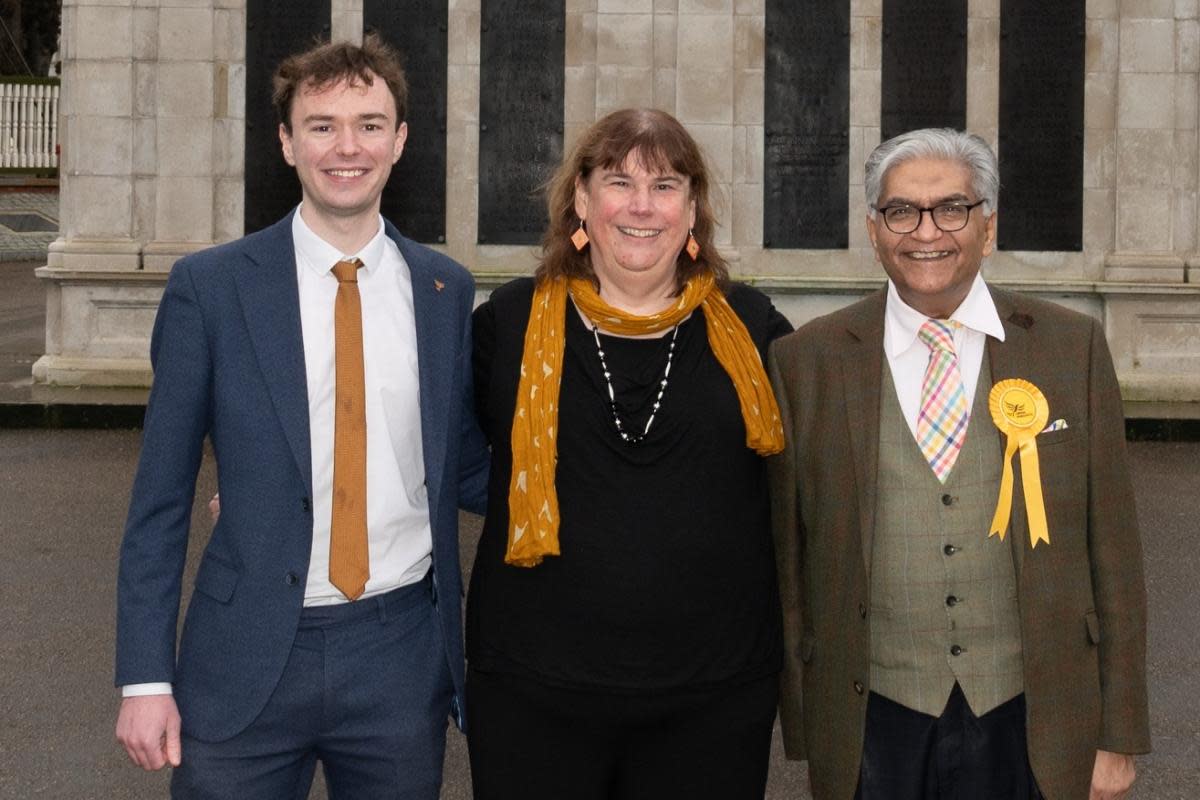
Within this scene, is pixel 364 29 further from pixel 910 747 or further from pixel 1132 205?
pixel 910 747

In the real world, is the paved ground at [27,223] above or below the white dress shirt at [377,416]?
above

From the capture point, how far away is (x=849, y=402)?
3453 millimetres

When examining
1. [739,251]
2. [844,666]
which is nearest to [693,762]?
[844,666]

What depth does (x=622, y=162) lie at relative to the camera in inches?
137

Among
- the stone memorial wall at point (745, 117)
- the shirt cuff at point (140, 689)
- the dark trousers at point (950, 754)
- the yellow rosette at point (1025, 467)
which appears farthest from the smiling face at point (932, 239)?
the stone memorial wall at point (745, 117)

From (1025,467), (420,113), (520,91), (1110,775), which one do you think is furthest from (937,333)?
(420,113)

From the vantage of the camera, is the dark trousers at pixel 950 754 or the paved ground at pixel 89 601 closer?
the dark trousers at pixel 950 754

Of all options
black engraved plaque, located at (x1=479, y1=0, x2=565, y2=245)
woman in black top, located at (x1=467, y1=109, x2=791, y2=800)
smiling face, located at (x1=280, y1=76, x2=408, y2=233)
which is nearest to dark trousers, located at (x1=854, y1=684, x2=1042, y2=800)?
woman in black top, located at (x1=467, y1=109, x2=791, y2=800)

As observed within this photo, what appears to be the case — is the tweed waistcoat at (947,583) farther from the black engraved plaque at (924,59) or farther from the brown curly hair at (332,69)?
the black engraved plaque at (924,59)

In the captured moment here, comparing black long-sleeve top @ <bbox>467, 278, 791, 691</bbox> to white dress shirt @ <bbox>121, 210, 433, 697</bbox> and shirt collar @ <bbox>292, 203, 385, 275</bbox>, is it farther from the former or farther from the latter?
shirt collar @ <bbox>292, 203, 385, 275</bbox>

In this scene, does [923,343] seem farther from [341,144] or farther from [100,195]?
[100,195]

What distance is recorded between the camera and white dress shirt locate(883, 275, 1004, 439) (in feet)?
11.3

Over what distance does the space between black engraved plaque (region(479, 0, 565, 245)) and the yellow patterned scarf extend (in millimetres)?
11310

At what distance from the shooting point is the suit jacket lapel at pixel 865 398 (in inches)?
133
